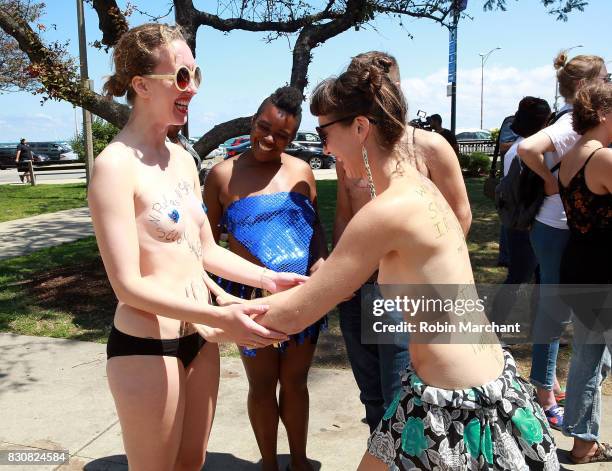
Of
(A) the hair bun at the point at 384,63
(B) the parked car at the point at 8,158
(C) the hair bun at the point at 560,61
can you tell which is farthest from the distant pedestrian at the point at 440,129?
(B) the parked car at the point at 8,158

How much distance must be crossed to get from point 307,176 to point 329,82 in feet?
3.51

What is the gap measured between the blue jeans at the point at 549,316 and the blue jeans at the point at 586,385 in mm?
387

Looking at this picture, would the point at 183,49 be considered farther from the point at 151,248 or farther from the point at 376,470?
the point at 376,470

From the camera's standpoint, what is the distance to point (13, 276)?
7480mm

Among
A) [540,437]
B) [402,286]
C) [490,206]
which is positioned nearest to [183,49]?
[402,286]

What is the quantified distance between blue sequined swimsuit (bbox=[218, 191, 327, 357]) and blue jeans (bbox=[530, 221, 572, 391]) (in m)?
1.47

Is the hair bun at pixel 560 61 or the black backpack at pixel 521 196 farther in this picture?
the hair bun at pixel 560 61

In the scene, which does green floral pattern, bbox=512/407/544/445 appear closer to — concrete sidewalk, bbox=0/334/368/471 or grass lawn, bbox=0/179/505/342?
concrete sidewalk, bbox=0/334/368/471

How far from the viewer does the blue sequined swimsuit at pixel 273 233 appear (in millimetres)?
2893

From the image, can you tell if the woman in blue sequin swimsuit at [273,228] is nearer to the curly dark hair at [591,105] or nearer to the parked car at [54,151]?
the curly dark hair at [591,105]

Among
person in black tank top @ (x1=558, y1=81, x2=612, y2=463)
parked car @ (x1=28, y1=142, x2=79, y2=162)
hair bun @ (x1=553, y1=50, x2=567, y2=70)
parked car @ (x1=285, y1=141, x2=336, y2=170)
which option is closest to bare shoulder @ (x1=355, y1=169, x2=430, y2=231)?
person in black tank top @ (x1=558, y1=81, x2=612, y2=463)

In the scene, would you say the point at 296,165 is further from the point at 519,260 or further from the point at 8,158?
the point at 8,158

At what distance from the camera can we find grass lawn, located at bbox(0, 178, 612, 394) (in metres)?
5.20

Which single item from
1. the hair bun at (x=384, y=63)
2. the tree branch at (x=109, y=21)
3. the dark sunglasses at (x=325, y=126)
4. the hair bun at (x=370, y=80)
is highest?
the tree branch at (x=109, y=21)
